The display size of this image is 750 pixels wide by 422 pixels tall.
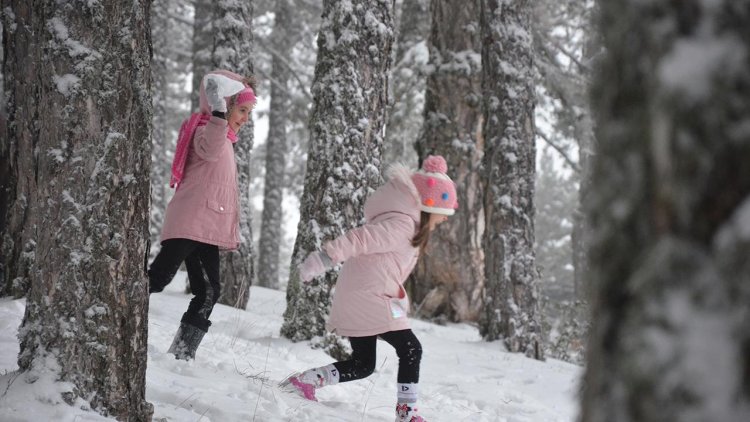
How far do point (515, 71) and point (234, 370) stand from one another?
183 inches

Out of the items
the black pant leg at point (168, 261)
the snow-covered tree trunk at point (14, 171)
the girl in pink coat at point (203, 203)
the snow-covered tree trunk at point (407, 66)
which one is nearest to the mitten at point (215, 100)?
the girl in pink coat at point (203, 203)

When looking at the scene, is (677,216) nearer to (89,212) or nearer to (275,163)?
(89,212)

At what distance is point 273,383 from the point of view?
4.05 meters

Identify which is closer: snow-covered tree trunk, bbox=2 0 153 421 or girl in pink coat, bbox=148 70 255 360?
snow-covered tree trunk, bbox=2 0 153 421

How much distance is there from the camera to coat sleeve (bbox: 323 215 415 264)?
3.62 metres

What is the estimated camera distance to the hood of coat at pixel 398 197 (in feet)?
12.7

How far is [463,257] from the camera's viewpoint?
9.73m

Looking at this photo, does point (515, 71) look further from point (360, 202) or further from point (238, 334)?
point (238, 334)

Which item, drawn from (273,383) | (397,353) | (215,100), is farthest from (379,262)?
(215,100)

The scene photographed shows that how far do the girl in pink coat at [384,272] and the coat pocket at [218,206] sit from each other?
836mm

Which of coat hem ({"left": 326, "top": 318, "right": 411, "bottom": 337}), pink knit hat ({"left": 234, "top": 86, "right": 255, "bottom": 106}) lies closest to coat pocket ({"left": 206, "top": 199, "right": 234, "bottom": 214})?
pink knit hat ({"left": 234, "top": 86, "right": 255, "bottom": 106})

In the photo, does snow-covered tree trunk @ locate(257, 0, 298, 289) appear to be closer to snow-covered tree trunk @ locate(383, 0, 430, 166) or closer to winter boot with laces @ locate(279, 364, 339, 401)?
snow-covered tree trunk @ locate(383, 0, 430, 166)

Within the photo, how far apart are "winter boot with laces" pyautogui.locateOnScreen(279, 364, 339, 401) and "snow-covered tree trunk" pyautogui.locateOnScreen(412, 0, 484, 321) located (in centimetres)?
564

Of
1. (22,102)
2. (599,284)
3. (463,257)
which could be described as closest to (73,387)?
(599,284)
